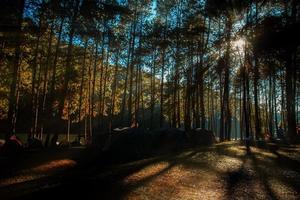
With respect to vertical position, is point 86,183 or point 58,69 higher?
point 58,69

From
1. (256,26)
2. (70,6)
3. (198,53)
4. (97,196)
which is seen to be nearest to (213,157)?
(256,26)

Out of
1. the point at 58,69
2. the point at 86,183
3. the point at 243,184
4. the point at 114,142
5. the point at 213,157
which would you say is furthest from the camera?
the point at 58,69

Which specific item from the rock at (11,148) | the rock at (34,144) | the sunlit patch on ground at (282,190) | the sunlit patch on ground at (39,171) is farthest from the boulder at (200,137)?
the rock at (11,148)

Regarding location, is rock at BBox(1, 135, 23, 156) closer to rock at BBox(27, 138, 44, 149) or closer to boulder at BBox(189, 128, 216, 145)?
rock at BBox(27, 138, 44, 149)

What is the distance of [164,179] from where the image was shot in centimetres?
1108

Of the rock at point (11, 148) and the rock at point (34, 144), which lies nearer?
the rock at point (11, 148)

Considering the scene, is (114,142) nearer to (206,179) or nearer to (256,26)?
(206,179)

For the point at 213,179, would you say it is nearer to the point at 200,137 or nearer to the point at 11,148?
the point at 11,148

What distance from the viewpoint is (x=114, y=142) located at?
16.9 m

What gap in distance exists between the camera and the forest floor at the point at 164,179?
909 centimetres

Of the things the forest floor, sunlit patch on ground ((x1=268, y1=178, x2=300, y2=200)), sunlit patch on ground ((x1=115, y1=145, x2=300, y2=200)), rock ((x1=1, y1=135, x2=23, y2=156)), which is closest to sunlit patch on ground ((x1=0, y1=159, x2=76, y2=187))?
the forest floor

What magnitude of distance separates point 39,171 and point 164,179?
14.7 feet

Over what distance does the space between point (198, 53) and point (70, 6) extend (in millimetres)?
15281

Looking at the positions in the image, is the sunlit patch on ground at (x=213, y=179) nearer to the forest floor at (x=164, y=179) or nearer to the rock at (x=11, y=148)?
the forest floor at (x=164, y=179)
